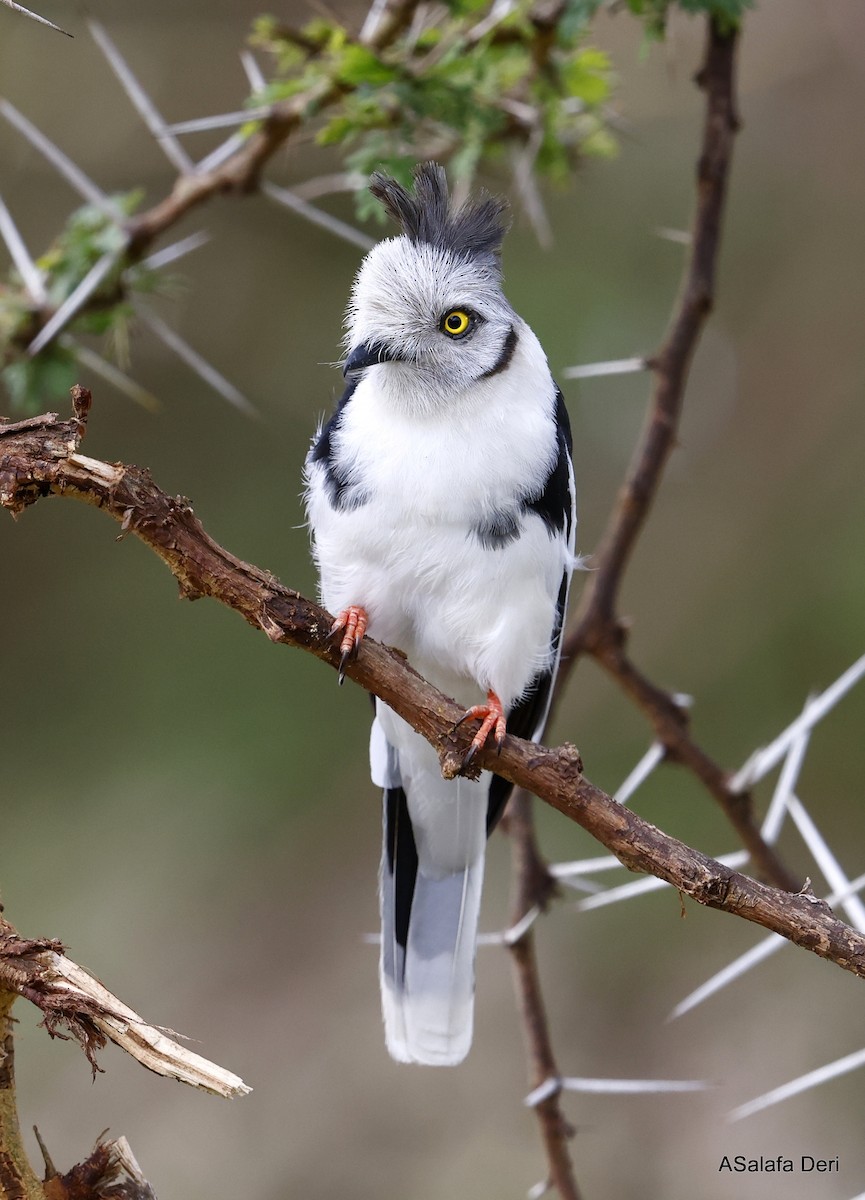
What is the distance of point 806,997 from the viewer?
19.6 feet

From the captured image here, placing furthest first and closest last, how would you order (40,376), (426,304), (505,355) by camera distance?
(40,376) < (505,355) < (426,304)

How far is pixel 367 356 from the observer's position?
2881 mm

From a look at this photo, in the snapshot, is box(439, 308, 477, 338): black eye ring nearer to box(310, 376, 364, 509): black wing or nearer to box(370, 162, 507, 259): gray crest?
box(370, 162, 507, 259): gray crest

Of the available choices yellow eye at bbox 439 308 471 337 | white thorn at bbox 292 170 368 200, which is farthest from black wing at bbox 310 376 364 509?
white thorn at bbox 292 170 368 200

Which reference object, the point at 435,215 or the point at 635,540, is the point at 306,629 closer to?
the point at 435,215

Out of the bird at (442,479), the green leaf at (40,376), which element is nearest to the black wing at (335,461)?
the bird at (442,479)

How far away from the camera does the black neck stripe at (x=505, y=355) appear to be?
3.04 meters

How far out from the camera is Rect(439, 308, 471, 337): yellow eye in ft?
9.86

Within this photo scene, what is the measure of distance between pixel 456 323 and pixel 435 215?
25 centimetres

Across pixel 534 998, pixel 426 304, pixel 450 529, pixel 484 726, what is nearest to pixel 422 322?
pixel 426 304

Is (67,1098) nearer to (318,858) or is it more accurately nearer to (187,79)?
(318,858)

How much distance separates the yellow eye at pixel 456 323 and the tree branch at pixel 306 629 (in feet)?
3.36

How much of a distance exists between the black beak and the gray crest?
279 millimetres

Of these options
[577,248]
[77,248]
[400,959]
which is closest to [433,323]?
[77,248]
